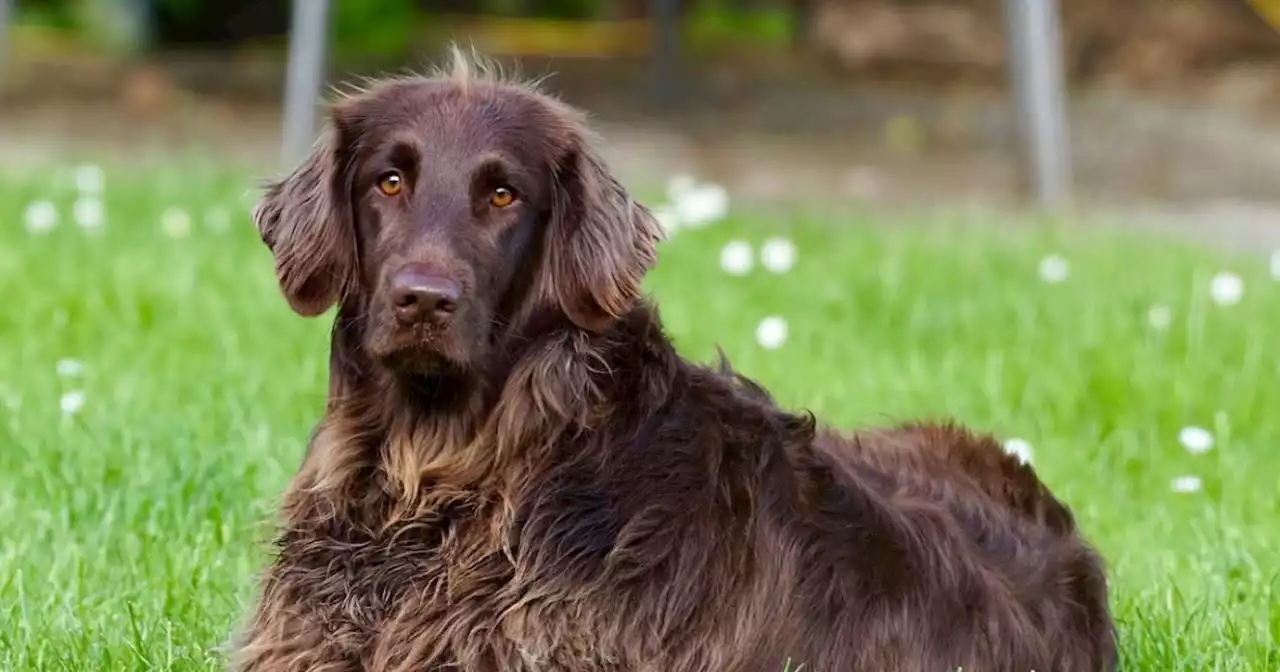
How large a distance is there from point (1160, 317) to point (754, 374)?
5.81 ft

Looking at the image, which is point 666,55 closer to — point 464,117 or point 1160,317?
point 1160,317

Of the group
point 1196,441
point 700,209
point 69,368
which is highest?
point 1196,441

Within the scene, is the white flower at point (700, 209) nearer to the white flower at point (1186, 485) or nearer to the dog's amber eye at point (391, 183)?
the white flower at point (1186, 485)

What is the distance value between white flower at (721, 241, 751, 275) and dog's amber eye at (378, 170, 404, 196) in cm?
395

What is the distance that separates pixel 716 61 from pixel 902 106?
8.97 feet

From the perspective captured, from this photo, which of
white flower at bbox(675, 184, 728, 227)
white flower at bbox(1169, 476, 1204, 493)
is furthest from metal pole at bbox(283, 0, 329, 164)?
white flower at bbox(1169, 476, 1204, 493)

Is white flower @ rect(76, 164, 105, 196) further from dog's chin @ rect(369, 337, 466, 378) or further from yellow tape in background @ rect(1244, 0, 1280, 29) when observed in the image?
yellow tape in background @ rect(1244, 0, 1280, 29)

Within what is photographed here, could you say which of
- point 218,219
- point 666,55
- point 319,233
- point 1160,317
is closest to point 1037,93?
point 1160,317

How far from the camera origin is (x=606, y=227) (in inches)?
125

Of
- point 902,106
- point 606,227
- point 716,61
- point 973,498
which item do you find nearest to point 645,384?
point 606,227

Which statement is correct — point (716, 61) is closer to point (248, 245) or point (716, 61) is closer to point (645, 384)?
point (248, 245)

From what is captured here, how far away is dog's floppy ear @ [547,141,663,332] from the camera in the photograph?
10.2 feet

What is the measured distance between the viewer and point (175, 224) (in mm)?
7750

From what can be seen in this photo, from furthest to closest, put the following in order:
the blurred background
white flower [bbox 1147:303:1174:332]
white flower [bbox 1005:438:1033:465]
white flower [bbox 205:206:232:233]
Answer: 1. the blurred background
2. white flower [bbox 205:206:232:233]
3. white flower [bbox 1147:303:1174:332]
4. white flower [bbox 1005:438:1033:465]
